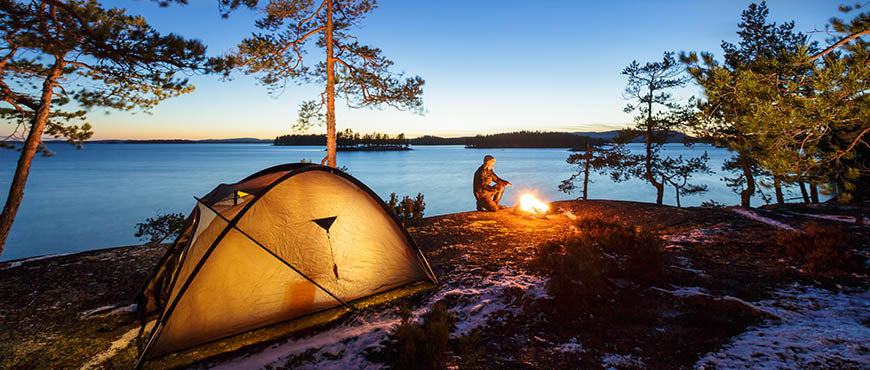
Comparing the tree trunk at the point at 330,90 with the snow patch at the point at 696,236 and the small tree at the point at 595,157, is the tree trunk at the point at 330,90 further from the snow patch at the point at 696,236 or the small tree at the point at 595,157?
the small tree at the point at 595,157

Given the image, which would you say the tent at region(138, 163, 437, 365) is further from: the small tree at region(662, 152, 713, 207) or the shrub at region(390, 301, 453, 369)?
the small tree at region(662, 152, 713, 207)

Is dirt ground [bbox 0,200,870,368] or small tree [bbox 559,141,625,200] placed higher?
small tree [bbox 559,141,625,200]

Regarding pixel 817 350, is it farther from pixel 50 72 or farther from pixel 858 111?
pixel 50 72

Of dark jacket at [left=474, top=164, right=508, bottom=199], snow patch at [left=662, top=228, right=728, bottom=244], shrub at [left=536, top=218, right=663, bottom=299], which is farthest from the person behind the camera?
dark jacket at [left=474, top=164, right=508, bottom=199]

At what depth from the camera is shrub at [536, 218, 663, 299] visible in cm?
454

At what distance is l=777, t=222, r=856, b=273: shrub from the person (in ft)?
18.6

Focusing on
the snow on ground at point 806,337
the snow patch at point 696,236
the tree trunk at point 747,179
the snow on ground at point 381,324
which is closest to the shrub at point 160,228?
the snow on ground at point 381,324

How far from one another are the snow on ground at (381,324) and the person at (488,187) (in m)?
4.74

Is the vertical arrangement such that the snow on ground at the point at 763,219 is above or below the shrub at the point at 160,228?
above

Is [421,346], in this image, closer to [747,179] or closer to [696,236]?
[696,236]

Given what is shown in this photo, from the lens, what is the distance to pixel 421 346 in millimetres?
3225

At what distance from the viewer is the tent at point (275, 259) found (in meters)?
3.64

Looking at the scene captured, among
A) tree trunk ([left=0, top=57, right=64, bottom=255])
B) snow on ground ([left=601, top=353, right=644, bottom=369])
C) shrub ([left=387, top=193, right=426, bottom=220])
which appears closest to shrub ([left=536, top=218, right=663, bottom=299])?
snow on ground ([left=601, top=353, right=644, bottom=369])

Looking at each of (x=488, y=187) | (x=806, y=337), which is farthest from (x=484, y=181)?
(x=806, y=337)
